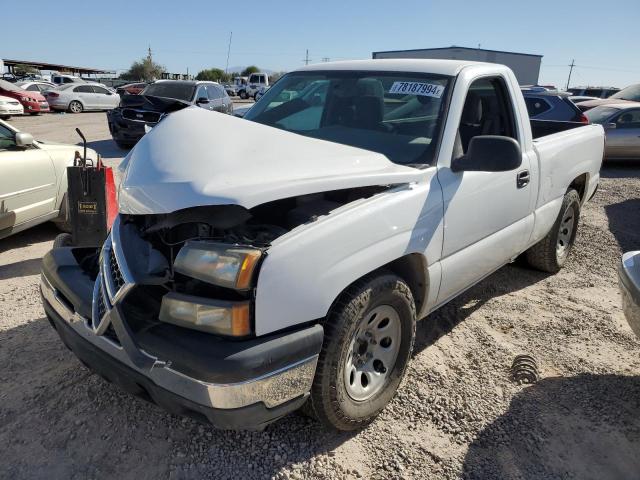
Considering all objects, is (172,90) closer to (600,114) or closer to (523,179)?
(600,114)

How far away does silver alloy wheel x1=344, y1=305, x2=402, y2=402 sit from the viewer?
254 cm

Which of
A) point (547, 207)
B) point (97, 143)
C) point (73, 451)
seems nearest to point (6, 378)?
point (73, 451)

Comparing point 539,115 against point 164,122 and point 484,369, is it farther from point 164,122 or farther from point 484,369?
point 164,122

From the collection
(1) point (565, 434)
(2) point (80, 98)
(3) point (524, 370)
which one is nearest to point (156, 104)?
(3) point (524, 370)

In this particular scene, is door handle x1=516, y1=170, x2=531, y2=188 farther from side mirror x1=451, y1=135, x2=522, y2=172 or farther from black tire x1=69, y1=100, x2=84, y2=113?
black tire x1=69, y1=100, x2=84, y2=113

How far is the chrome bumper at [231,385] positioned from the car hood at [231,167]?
0.64 metres

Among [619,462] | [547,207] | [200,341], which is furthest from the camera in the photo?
[547,207]

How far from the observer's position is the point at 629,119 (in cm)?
1171

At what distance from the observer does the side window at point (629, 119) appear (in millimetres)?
11688

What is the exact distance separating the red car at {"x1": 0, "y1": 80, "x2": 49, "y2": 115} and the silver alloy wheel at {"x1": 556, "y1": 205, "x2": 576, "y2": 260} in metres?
22.3

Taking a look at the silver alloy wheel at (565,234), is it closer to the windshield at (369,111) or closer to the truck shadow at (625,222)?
the truck shadow at (625,222)

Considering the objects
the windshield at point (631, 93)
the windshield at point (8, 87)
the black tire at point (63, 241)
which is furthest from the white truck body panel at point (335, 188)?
the windshield at point (8, 87)

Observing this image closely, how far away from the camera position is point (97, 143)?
13516mm

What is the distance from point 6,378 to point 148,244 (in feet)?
4.78
